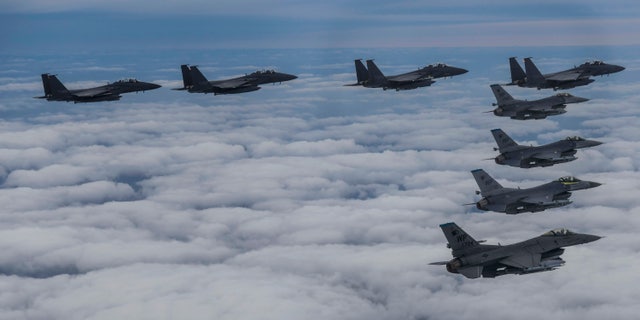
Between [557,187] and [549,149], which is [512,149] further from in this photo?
[557,187]

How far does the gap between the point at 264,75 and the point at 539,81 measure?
48.6m

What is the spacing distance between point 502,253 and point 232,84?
195ft

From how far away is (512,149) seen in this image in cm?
11169

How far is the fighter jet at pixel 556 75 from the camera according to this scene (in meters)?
122

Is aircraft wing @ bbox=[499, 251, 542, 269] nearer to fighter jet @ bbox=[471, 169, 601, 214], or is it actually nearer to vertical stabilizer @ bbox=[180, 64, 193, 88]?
fighter jet @ bbox=[471, 169, 601, 214]

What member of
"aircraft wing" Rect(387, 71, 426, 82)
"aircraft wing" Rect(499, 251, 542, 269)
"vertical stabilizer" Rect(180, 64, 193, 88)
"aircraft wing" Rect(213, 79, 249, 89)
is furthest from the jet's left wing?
"vertical stabilizer" Rect(180, 64, 193, 88)

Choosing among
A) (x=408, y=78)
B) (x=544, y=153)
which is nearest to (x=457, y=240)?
(x=544, y=153)

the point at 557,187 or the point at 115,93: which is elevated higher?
the point at 115,93

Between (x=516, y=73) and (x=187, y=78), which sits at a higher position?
(x=187, y=78)

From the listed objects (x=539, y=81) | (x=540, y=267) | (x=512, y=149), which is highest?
(x=539, y=81)

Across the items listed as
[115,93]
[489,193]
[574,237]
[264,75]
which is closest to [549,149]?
[489,193]

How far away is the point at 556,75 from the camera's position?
125 metres

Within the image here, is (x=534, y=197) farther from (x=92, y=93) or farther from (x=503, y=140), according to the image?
(x=92, y=93)

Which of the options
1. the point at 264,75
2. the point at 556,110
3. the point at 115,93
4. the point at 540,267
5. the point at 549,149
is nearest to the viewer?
the point at 540,267
